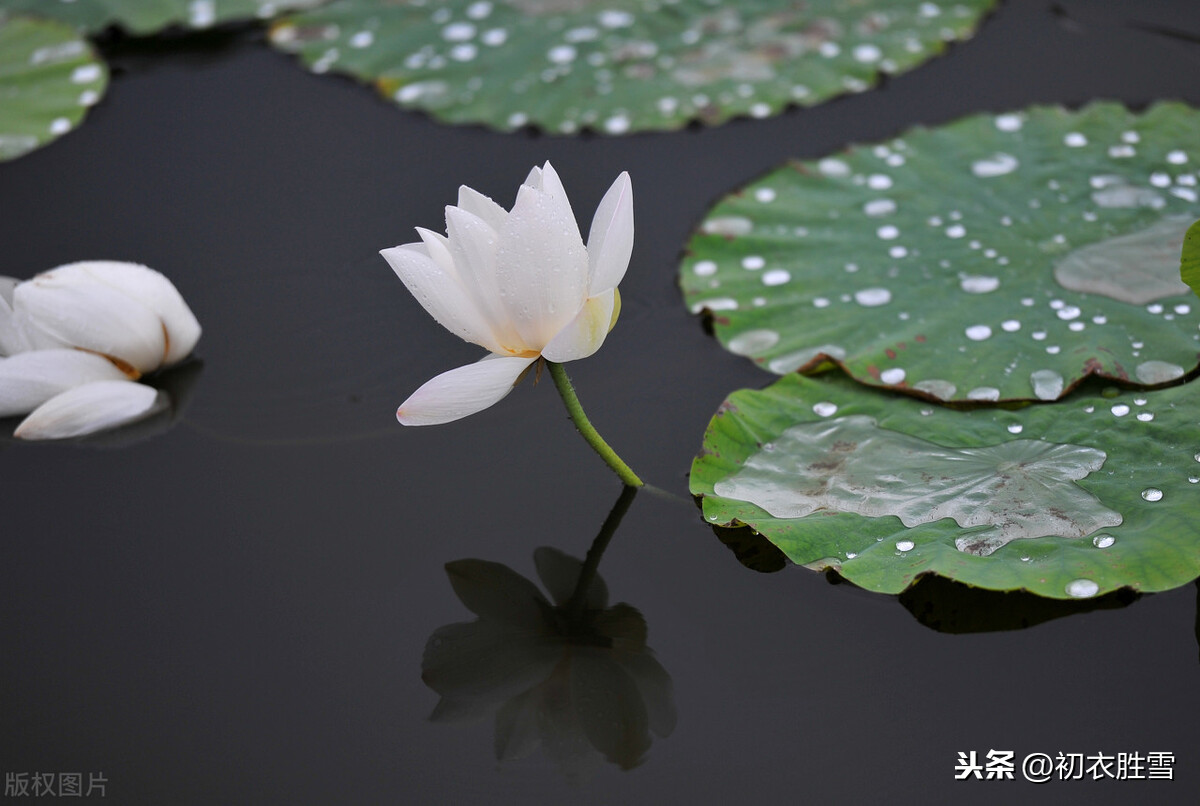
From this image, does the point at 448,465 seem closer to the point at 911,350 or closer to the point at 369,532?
the point at 369,532

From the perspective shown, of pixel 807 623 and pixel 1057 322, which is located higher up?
pixel 1057 322

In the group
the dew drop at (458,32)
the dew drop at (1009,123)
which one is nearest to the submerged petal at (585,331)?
the dew drop at (1009,123)

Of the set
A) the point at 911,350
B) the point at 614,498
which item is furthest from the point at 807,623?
the point at 911,350

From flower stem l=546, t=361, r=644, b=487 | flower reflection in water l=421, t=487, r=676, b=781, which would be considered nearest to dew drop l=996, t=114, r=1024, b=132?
flower stem l=546, t=361, r=644, b=487

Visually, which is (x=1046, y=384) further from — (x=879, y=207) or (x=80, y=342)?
(x=80, y=342)

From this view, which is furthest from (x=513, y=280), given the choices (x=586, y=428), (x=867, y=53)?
(x=867, y=53)

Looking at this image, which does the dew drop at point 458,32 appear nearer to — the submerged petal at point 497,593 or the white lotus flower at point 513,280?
the white lotus flower at point 513,280
